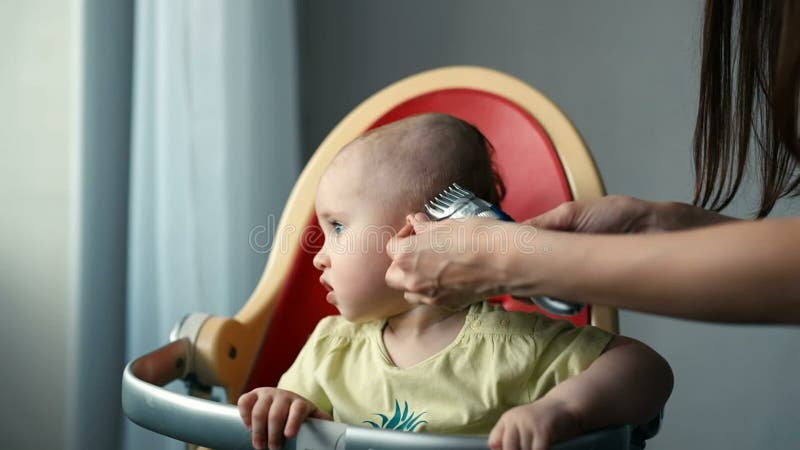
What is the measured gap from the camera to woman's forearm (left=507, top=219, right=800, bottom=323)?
47cm

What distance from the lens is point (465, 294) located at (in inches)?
23.5

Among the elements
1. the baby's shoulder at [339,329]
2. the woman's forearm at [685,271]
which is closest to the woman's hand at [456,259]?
the woman's forearm at [685,271]

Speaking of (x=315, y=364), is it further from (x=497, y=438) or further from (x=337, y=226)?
(x=497, y=438)

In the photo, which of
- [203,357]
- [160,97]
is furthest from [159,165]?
[203,357]

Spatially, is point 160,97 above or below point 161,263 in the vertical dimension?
above

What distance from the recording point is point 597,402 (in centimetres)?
63

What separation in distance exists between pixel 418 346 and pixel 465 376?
69 mm

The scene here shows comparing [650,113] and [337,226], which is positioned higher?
[650,113]

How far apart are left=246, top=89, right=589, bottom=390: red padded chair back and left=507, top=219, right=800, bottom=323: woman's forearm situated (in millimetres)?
389

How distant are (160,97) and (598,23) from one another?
0.81 m

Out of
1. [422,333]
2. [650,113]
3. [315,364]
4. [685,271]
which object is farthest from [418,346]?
[650,113]

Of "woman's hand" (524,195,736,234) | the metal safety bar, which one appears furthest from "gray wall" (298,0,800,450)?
the metal safety bar

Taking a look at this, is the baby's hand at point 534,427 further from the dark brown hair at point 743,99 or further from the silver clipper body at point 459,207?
the dark brown hair at point 743,99

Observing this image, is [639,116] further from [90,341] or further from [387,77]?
[90,341]
